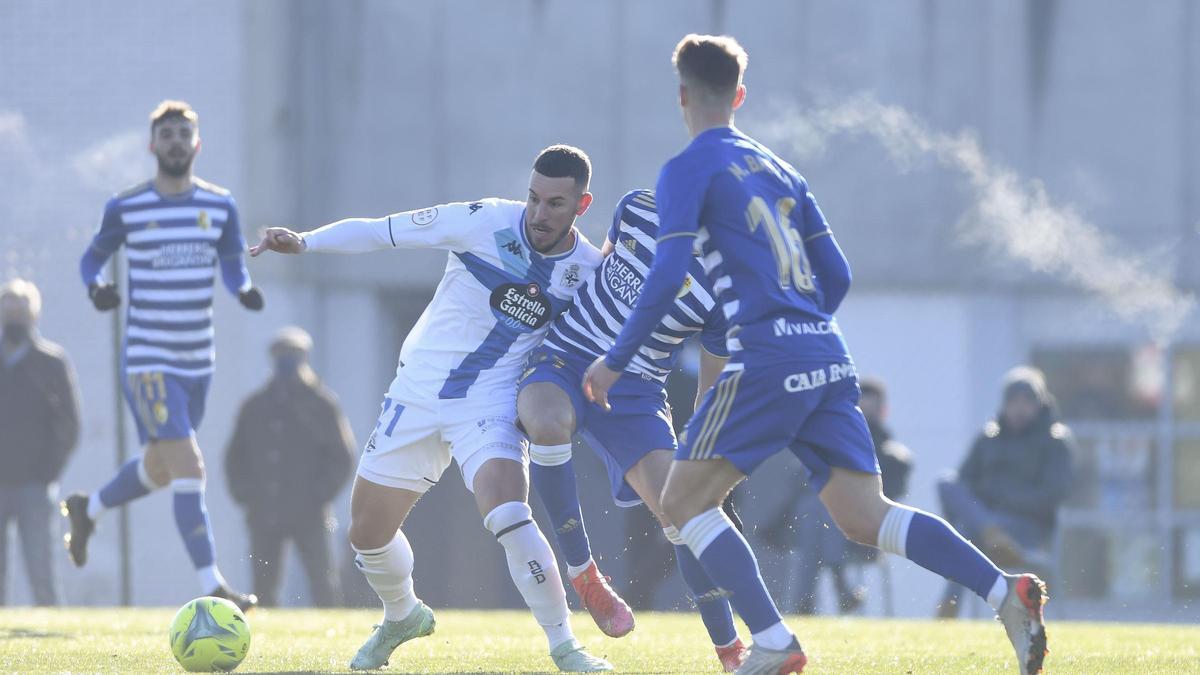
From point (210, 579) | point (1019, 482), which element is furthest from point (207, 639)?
point (1019, 482)

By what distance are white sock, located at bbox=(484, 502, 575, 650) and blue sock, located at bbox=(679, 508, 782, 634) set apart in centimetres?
91

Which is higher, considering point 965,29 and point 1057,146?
point 965,29

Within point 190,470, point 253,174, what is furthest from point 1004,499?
point 253,174

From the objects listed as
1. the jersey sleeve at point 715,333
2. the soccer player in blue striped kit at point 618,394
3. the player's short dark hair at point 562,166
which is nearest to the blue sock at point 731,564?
the soccer player in blue striped kit at point 618,394

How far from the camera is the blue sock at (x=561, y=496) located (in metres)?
7.15

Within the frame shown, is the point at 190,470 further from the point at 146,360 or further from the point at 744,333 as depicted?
the point at 744,333

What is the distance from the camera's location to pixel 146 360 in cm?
930

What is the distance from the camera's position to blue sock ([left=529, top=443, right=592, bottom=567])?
23.5 feet

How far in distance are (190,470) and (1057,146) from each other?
31.4 feet

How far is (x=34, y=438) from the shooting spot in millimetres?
12445

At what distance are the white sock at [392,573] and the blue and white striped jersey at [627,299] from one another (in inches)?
37.8

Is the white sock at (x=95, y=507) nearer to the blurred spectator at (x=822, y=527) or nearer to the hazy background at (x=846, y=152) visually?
the blurred spectator at (x=822, y=527)

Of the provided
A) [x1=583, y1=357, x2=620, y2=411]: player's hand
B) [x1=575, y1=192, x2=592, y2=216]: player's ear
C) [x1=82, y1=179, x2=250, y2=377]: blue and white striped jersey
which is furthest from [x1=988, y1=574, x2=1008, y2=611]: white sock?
[x1=82, y1=179, x2=250, y2=377]: blue and white striped jersey

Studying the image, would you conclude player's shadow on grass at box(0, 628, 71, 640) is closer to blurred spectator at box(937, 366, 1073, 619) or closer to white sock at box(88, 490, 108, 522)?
white sock at box(88, 490, 108, 522)
